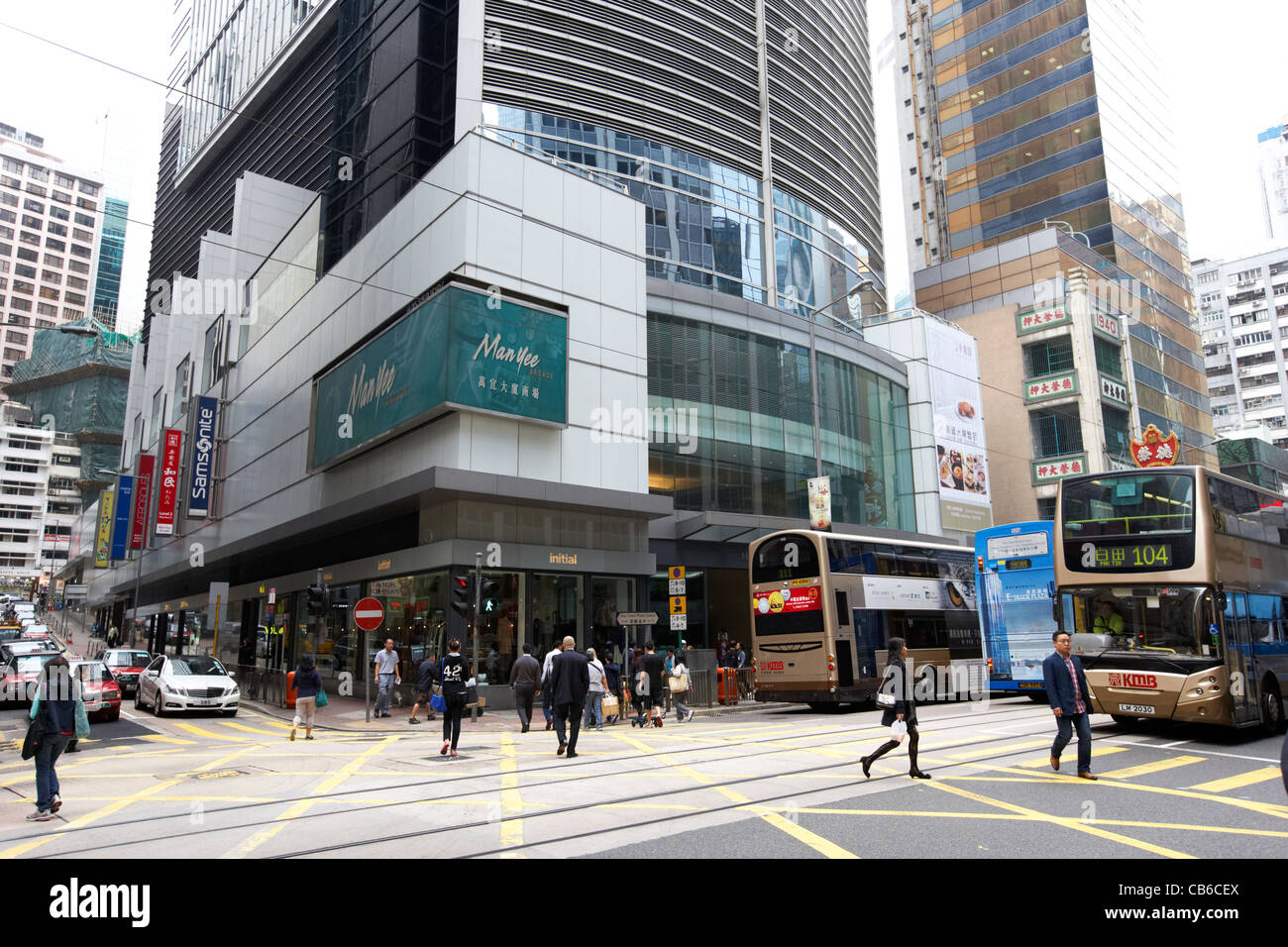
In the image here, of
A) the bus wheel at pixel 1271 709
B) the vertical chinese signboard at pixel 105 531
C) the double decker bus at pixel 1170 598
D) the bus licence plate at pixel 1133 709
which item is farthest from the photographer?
the vertical chinese signboard at pixel 105 531

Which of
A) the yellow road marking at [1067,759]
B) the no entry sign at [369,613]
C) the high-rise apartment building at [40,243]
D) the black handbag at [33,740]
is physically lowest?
the yellow road marking at [1067,759]

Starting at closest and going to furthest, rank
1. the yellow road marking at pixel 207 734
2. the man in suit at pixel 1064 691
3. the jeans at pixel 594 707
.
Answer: the man in suit at pixel 1064 691 < the yellow road marking at pixel 207 734 < the jeans at pixel 594 707

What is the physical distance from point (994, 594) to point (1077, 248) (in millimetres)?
37759

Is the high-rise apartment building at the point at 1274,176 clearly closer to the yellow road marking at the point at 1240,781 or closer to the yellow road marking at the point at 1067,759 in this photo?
the yellow road marking at the point at 1067,759

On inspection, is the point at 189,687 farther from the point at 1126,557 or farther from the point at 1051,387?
the point at 1051,387

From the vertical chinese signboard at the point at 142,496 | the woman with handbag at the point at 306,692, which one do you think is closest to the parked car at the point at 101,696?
the woman with handbag at the point at 306,692

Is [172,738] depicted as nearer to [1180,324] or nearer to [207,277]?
[207,277]

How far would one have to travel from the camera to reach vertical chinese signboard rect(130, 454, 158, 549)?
166 ft

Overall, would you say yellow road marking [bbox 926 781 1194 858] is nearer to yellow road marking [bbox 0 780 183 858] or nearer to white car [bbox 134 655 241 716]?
yellow road marking [bbox 0 780 183 858]

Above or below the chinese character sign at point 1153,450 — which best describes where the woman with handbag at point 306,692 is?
below

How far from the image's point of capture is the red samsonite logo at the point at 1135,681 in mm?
12016

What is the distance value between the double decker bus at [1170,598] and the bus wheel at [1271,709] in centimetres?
2

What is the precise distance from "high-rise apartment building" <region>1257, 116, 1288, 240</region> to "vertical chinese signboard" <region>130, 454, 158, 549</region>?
148 metres

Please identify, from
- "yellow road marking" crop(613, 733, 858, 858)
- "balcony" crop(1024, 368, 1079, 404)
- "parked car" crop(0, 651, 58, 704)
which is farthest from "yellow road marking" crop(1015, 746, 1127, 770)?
"balcony" crop(1024, 368, 1079, 404)
